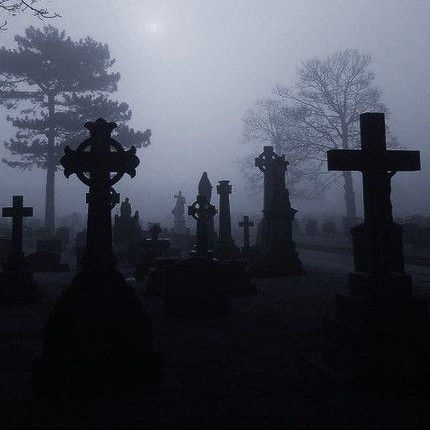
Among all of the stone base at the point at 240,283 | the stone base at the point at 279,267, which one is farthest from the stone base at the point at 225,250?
the stone base at the point at 240,283

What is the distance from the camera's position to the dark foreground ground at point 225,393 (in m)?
2.85

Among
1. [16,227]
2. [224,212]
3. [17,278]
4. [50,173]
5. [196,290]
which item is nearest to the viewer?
[196,290]

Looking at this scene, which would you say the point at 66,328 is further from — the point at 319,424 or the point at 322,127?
the point at 322,127

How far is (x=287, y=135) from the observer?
31.9 meters

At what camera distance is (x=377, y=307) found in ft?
11.7

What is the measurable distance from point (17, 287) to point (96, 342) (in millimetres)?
6235

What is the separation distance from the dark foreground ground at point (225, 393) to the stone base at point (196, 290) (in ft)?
2.84

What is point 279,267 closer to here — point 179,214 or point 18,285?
point 18,285

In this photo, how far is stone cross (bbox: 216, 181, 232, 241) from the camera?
49.9 feet

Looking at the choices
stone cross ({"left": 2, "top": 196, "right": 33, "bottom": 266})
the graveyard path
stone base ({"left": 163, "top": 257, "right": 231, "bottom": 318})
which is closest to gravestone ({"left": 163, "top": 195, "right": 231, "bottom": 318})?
stone base ({"left": 163, "top": 257, "right": 231, "bottom": 318})

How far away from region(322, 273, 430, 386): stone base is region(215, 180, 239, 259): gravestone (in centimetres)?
1079

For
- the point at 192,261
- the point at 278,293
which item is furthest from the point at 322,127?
the point at 192,261

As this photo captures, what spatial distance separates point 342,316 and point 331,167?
4.53ft

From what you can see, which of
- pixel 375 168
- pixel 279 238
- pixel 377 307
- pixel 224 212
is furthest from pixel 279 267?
pixel 377 307
